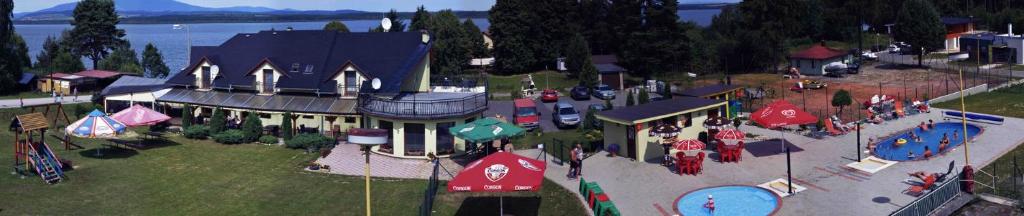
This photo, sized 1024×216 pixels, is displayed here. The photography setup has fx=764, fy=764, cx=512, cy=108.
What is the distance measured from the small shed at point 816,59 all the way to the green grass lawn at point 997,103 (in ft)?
50.5

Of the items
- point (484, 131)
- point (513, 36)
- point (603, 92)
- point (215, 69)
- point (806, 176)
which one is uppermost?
point (513, 36)

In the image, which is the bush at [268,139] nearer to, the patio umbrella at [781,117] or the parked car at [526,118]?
the parked car at [526,118]

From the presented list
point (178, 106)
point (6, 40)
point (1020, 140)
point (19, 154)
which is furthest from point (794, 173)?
point (6, 40)

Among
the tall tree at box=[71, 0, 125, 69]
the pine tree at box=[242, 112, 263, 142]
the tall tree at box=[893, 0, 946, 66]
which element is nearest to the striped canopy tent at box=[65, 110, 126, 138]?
the pine tree at box=[242, 112, 263, 142]

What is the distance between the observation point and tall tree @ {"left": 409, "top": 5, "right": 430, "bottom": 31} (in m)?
91.0

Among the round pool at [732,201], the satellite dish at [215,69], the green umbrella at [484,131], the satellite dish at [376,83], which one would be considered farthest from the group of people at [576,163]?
the satellite dish at [215,69]

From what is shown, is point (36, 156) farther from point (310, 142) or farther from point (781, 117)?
point (781, 117)

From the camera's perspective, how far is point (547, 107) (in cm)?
5319

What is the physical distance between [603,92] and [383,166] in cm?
2881

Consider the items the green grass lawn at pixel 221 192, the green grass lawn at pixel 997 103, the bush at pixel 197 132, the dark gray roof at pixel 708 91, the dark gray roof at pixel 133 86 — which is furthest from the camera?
the dark gray roof at pixel 133 86

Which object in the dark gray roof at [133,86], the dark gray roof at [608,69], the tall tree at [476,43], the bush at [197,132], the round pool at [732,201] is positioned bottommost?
the round pool at [732,201]

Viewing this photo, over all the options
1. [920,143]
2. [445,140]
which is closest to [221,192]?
[445,140]

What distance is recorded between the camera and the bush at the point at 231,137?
38125mm

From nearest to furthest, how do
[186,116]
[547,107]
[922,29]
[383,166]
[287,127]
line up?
[383,166] < [287,127] < [186,116] < [547,107] < [922,29]
